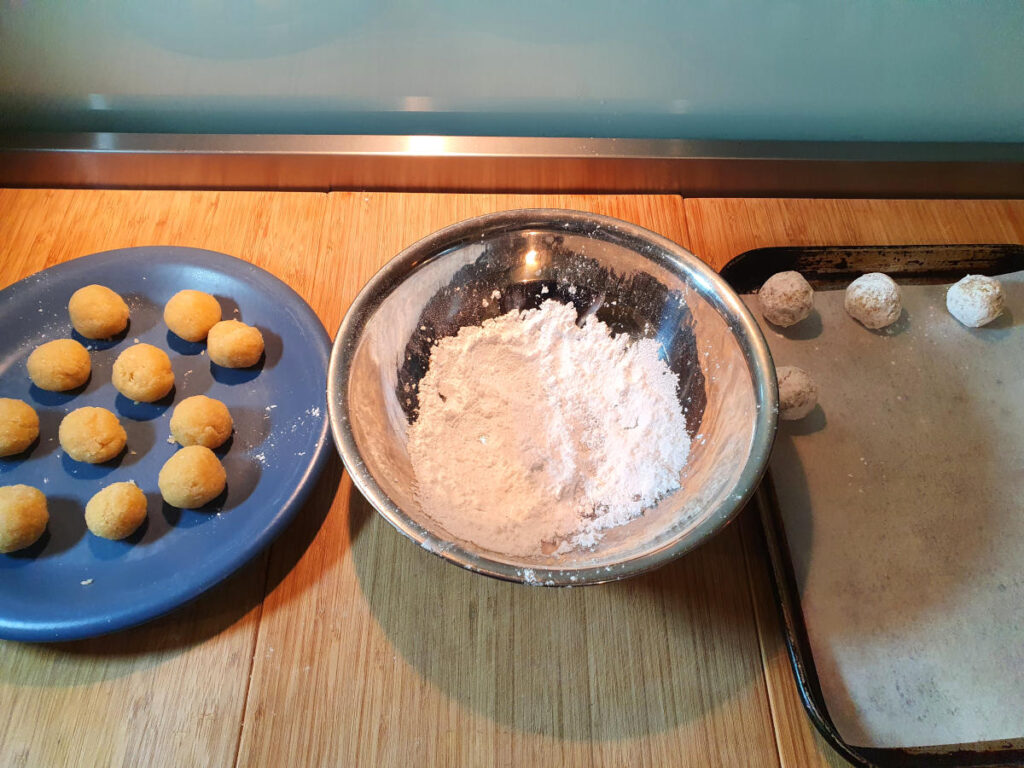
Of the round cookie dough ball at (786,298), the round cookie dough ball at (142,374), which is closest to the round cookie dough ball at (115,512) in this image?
the round cookie dough ball at (142,374)

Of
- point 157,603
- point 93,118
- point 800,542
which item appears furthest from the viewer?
point 93,118

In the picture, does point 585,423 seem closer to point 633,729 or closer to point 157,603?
point 633,729

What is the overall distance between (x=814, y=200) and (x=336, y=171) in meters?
0.79

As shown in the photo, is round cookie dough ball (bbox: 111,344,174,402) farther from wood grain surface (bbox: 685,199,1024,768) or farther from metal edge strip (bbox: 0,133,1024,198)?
wood grain surface (bbox: 685,199,1024,768)

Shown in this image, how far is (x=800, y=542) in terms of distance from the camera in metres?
0.76

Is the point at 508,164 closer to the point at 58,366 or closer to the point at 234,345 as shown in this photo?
the point at 234,345

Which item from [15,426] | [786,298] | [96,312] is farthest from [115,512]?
[786,298]

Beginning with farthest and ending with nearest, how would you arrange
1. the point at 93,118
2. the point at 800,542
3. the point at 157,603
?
the point at 93,118 < the point at 800,542 < the point at 157,603

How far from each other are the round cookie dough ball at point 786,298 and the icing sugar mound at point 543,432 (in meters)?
0.24

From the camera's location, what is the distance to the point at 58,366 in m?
0.78

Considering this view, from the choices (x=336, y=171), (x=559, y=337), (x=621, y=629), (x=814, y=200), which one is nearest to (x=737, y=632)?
(x=621, y=629)

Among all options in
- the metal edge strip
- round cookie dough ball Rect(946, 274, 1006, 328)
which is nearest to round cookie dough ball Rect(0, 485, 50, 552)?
the metal edge strip

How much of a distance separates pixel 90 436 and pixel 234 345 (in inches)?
7.3

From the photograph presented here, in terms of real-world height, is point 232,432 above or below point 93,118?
below
